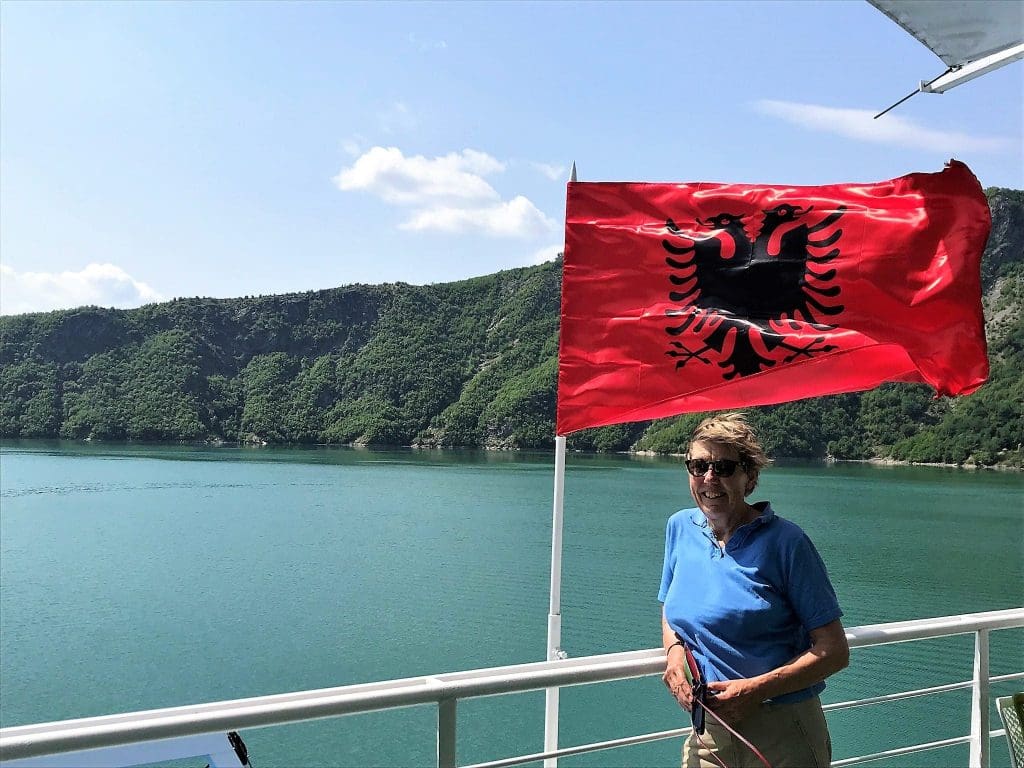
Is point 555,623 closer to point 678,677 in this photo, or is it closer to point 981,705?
point 678,677

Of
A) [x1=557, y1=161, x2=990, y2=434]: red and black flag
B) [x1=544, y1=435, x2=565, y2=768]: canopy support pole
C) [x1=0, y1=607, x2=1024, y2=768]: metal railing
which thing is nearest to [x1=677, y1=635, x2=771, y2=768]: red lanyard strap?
[x1=0, y1=607, x2=1024, y2=768]: metal railing

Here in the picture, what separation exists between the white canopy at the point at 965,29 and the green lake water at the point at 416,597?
8.94 m

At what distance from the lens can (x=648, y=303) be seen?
2520 millimetres

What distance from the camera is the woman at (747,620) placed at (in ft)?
4.77

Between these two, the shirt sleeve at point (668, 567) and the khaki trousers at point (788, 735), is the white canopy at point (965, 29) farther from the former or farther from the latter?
the khaki trousers at point (788, 735)

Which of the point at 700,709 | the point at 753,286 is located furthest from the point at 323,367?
the point at 700,709

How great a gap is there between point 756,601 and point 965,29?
1.68m

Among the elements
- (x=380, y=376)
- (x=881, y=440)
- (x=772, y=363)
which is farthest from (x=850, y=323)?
(x=380, y=376)

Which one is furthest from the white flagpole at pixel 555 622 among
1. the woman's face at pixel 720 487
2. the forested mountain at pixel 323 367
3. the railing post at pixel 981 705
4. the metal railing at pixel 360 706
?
the forested mountain at pixel 323 367

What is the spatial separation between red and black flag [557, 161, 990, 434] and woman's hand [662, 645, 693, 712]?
83 centimetres

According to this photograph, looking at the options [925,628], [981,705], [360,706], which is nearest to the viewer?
[360,706]

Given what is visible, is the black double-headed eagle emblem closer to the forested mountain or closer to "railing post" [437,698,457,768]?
"railing post" [437,698,457,768]

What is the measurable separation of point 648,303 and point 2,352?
338 ft

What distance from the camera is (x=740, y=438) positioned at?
1.58m
